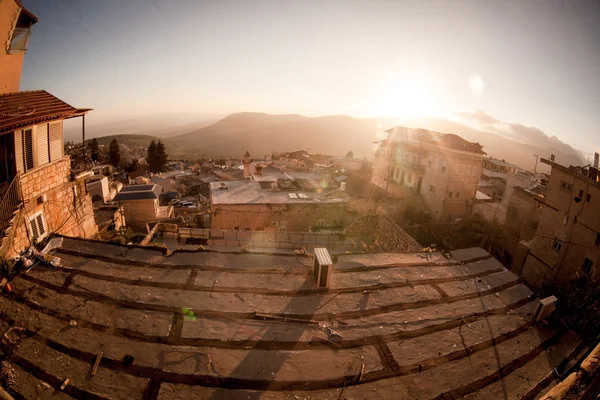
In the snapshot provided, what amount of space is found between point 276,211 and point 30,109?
15.5 m

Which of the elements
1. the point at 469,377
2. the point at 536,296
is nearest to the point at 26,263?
the point at 469,377

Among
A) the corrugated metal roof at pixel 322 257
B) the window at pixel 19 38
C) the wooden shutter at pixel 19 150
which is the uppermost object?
the window at pixel 19 38

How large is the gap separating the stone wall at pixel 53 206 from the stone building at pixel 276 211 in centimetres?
1063

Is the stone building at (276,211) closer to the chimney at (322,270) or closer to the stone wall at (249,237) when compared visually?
the stone wall at (249,237)

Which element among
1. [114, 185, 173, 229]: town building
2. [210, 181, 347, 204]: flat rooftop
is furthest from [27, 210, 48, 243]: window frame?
[114, 185, 173, 229]: town building

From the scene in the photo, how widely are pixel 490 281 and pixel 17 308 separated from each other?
41.0ft

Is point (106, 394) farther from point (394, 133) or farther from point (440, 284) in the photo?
point (394, 133)

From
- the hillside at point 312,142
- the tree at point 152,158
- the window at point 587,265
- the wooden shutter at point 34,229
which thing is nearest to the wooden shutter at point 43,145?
the wooden shutter at point 34,229

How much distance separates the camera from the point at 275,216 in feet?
73.8

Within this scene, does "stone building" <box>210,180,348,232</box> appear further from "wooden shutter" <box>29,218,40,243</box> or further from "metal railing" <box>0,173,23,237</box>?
"metal railing" <box>0,173,23,237</box>

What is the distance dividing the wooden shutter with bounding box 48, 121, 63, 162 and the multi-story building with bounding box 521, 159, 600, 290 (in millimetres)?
18620

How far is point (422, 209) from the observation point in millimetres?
30750

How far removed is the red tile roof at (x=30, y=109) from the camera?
771 cm

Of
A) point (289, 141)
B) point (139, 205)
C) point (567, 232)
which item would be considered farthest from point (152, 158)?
point (289, 141)
